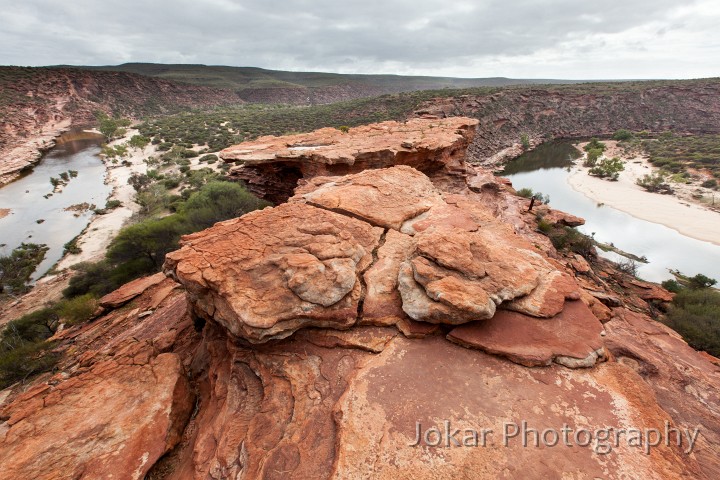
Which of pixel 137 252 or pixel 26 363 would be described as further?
pixel 137 252

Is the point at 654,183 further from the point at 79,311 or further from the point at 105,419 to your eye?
the point at 79,311

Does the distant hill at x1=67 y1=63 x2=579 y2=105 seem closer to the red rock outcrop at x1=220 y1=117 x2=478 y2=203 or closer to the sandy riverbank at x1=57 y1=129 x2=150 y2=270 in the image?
the sandy riverbank at x1=57 y1=129 x2=150 y2=270

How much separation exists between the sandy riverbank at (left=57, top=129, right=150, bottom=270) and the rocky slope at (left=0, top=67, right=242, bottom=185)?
13.7 m

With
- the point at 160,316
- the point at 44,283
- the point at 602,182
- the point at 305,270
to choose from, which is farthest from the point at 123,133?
the point at 602,182

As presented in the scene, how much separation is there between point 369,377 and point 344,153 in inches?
349

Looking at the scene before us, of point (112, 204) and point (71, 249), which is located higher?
point (112, 204)

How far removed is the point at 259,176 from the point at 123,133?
70.2 meters

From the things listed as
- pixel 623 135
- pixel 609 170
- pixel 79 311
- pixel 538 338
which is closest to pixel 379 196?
pixel 538 338

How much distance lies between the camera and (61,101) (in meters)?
75.8

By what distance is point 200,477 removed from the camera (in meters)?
Result: 4.12

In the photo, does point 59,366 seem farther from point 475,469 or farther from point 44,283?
point 44,283

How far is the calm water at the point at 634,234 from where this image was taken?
26.4 meters

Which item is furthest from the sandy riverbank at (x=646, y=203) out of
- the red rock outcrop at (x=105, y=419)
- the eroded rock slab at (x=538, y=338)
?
the red rock outcrop at (x=105, y=419)

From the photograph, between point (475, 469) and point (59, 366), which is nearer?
point (475, 469)
